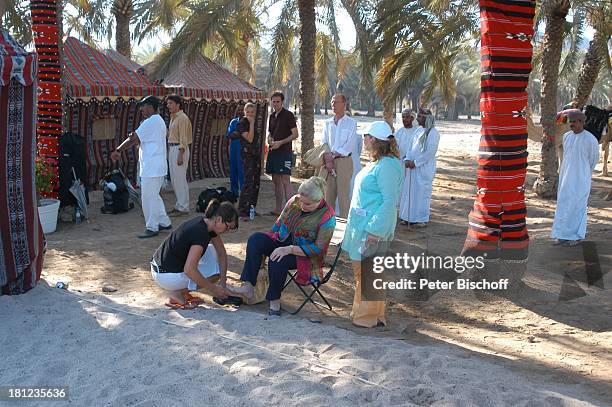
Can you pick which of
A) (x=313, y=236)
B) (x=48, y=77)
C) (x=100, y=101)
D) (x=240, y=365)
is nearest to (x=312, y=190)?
(x=313, y=236)

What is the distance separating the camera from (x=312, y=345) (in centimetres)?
448

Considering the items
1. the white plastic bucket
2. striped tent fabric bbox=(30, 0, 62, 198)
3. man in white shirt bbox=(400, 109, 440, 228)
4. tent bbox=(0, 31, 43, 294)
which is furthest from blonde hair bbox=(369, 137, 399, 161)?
striped tent fabric bbox=(30, 0, 62, 198)

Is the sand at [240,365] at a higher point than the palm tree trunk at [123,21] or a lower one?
lower

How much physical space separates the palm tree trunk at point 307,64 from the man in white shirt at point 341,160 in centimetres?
596

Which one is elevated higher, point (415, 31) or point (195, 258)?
point (415, 31)

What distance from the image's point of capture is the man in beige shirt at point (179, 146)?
8883mm

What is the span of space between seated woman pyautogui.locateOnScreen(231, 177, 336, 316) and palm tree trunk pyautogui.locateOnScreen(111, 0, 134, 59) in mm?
16038

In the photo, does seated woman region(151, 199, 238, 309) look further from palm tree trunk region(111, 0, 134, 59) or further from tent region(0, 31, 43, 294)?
palm tree trunk region(111, 0, 134, 59)

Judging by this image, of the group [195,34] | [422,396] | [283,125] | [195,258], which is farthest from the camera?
[195,34]

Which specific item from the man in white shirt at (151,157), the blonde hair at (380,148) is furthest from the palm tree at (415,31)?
the blonde hair at (380,148)

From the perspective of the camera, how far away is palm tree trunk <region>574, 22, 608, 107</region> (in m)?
13.3

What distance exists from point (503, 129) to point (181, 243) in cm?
296

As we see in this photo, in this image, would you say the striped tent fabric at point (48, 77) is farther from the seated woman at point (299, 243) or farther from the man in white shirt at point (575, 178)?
the man in white shirt at point (575, 178)

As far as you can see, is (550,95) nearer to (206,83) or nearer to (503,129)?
(206,83)
